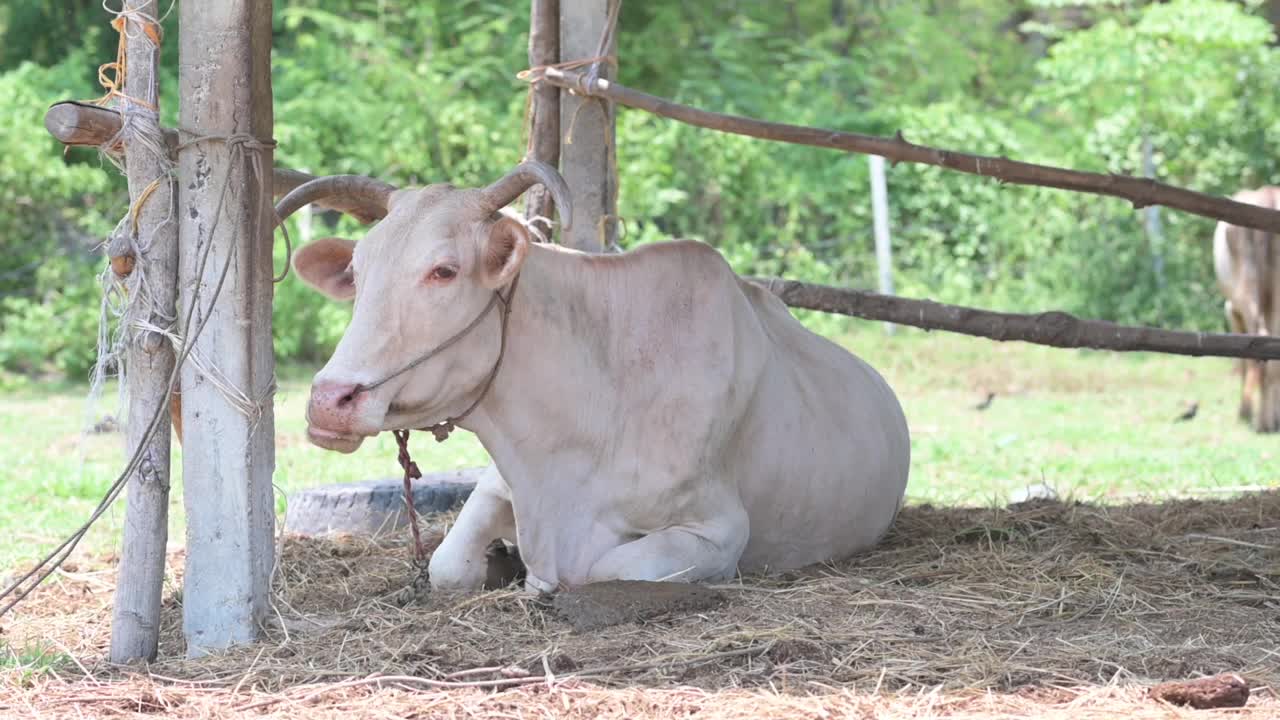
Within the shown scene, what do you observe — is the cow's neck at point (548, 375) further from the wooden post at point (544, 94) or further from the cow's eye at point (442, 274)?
the wooden post at point (544, 94)

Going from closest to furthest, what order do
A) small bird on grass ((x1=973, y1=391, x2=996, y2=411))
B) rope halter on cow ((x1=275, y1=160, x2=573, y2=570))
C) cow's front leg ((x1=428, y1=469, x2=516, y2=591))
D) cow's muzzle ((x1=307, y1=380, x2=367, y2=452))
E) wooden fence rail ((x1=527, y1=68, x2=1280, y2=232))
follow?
cow's muzzle ((x1=307, y1=380, x2=367, y2=452)) → rope halter on cow ((x1=275, y1=160, x2=573, y2=570)) → cow's front leg ((x1=428, y1=469, x2=516, y2=591)) → wooden fence rail ((x1=527, y1=68, x2=1280, y2=232)) → small bird on grass ((x1=973, y1=391, x2=996, y2=411))

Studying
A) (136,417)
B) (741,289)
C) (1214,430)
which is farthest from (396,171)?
(136,417)

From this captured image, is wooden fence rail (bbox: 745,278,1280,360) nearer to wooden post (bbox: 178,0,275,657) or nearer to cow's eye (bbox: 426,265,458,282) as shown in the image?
cow's eye (bbox: 426,265,458,282)

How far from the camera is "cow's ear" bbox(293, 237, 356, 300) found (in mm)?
4855

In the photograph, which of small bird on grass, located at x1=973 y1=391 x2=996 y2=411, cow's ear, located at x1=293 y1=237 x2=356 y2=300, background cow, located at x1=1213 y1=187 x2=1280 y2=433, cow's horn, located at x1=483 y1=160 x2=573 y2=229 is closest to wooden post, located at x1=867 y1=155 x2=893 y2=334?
small bird on grass, located at x1=973 y1=391 x2=996 y2=411

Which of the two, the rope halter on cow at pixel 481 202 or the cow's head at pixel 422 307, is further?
the rope halter on cow at pixel 481 202

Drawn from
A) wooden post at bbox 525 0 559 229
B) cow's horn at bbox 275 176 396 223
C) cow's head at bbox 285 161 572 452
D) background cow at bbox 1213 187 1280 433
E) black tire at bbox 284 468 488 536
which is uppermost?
wooden post at bbox 525 0 559 229

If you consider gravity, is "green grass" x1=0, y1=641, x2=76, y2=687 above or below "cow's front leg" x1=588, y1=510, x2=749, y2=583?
below

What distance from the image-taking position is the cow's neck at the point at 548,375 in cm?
475

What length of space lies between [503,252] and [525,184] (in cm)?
21

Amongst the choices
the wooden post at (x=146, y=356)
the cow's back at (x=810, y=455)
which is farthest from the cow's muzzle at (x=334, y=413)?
the cow's back at (x=810, y=455)

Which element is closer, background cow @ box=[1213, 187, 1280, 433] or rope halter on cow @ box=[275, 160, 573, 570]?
rope halter on cow @ box=[275, 160, 573, 570]

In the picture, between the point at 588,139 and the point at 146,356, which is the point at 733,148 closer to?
the point at 588,139

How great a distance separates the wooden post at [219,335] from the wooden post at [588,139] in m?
2.46
